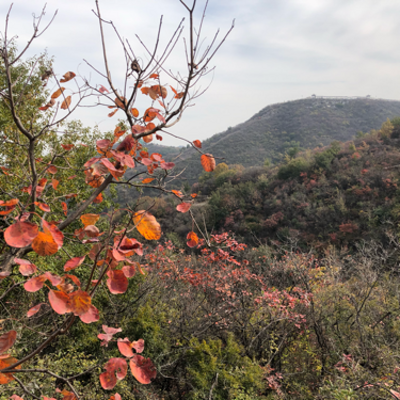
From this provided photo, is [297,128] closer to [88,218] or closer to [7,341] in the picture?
[88,218]

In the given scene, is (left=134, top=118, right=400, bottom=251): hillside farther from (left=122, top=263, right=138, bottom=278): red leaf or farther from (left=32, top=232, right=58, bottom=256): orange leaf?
(left=32, top=232, right=58, bottom=256): orange leaf

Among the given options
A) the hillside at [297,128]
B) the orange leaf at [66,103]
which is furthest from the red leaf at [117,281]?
the hillside at [297,128]

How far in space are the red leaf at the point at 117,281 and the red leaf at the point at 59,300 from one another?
13 cm

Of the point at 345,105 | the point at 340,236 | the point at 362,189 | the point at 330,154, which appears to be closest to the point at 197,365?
the point at 340,236

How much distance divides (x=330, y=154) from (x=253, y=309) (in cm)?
1737

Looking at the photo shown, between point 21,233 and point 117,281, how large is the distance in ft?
1.03

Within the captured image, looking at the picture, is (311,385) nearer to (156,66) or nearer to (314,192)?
(156,66)

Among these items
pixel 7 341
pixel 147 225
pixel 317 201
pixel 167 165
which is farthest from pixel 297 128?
pixel 7 341

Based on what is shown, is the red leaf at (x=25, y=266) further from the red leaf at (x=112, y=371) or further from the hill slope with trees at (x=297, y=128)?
the hill slope with trees at (x=297, y=128)

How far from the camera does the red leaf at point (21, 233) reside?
705 mm

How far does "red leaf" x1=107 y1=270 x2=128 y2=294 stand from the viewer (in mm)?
842

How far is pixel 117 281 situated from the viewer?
0.86 m

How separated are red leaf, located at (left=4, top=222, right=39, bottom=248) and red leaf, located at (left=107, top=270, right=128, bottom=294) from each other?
26 centimetres

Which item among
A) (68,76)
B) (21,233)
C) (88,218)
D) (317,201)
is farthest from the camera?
(317,201)
